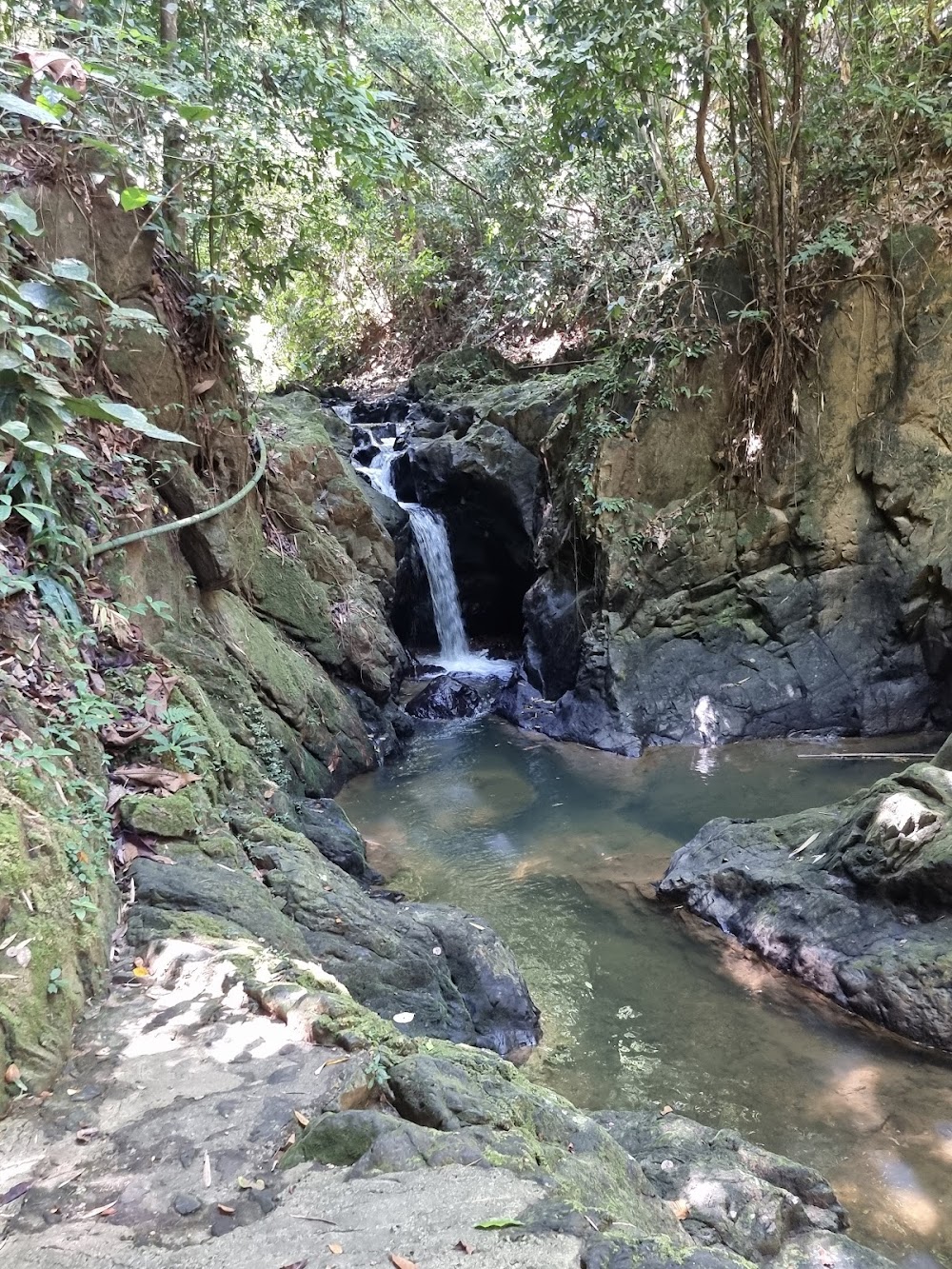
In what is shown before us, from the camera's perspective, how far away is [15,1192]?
1.80 m

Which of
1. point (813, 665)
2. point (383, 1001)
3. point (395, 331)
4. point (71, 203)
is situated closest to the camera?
point (383, 1001)

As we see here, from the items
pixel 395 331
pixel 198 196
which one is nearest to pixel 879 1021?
pixel 198 196

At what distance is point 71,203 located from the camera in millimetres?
5500

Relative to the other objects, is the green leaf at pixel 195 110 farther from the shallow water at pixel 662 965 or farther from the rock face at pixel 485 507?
the rock face at pixel 485 507

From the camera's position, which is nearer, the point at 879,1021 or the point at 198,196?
the point at 879,1021

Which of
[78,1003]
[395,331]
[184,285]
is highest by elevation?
[395,331]

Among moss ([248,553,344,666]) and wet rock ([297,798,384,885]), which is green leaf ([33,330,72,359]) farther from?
moss ([248,553,344,666])

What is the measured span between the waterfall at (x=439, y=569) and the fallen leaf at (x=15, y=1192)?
34.3ft

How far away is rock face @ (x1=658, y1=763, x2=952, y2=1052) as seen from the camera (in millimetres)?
4109

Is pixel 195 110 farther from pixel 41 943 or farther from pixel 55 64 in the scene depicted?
pixel 41 943

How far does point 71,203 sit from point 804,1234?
7.03 meters

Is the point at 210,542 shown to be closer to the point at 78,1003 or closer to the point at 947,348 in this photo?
the point at 78,1003

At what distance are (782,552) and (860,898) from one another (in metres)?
5.39

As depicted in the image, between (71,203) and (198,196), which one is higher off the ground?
(198,196)
